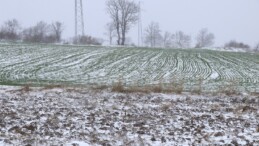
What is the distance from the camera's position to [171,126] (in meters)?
9.27

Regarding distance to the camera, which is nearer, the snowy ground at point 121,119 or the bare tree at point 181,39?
the snowy ground at point 121,119

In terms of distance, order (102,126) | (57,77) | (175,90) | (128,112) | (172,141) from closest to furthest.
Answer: (172,141) < (102,126) < (128,112) < (175,90) < (57,77)

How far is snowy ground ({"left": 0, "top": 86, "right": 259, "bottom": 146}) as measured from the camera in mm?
7949

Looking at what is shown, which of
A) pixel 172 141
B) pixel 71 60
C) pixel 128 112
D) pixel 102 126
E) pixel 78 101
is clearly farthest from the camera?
pixel 71 60

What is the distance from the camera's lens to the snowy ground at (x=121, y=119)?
7.95 metres

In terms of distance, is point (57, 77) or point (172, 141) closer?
point (172, 141)

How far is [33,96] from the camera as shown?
42.8ft

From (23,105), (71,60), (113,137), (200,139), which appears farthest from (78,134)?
(71,60)

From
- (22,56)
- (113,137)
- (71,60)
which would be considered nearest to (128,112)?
(113,137)

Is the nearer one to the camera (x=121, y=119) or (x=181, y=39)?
(x=121, y=119)

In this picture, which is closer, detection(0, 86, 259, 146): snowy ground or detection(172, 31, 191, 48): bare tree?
detection(0, 86, 259, 146): snowy ground

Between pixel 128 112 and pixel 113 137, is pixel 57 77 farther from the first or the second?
pixel 113 137

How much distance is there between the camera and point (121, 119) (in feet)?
32.2

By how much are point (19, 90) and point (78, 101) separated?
3.36 m
